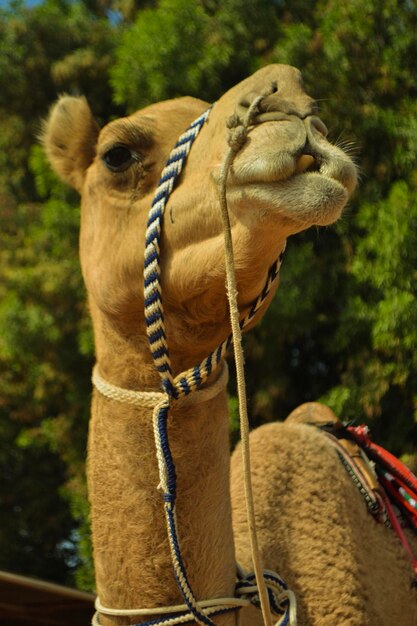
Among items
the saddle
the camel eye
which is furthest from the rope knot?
the saddle

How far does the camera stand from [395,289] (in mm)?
6242

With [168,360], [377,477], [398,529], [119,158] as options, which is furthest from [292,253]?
[168,360]

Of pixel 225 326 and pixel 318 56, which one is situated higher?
pixel 318 56

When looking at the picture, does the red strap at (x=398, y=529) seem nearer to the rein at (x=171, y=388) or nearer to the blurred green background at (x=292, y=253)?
the rein at (x=171, y=388)

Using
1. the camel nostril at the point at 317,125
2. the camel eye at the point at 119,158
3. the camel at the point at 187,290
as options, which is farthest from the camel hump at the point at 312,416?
the camel nostril at the point at 317,125

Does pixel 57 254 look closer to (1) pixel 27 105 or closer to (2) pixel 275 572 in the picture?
(1) pixel 27 105

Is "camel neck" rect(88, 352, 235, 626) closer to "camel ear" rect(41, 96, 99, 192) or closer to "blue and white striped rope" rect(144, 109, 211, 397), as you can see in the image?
"blue and white striped rope" rect(144, 109, 211, 397)

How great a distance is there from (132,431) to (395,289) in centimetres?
411

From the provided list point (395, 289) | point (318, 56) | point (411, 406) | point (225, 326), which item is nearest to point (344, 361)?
point (411, 406)

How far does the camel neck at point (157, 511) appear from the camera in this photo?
7.89 ft

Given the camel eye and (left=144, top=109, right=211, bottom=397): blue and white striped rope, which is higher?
the camel eye

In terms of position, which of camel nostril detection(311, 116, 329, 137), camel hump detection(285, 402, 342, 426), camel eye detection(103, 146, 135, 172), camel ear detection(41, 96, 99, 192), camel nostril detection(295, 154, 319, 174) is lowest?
camel hump detection(285, 402, 342, 426)

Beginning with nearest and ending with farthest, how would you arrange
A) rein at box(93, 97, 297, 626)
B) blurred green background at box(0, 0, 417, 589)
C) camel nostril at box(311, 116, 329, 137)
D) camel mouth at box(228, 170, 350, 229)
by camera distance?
camel mouth at box(228, 170, 350, 229)
camel nostril at box(311, 116, 329, 137)
rein at box(93, 97, 297, 626)
blurred green background at box(0, 0, 417, 589)

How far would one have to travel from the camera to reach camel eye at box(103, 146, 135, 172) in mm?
2586
